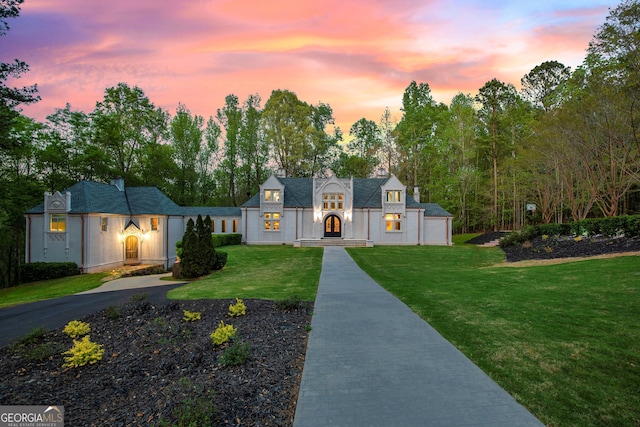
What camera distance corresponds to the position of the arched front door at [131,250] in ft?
91.0

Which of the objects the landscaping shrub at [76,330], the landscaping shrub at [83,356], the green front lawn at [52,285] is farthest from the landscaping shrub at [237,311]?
the green front lawn at [52,285]

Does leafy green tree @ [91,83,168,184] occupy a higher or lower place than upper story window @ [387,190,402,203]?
higher

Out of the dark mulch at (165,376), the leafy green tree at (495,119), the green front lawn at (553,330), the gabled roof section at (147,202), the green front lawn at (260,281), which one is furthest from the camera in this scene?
the leafy green tree at (495,119)

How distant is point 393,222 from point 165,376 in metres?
29.5

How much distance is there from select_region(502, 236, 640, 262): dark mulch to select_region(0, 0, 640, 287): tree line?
4893 mm

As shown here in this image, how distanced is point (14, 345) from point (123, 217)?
24.7 m

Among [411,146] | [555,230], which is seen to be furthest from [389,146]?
[555,230]

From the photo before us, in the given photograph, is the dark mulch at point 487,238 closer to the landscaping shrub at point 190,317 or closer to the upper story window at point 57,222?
the landscaping shrub at point 190,317

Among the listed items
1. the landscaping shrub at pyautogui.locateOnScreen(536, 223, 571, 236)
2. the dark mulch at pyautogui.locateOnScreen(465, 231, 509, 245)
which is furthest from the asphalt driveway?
the dark mulch at pyautogui.locateOnScreen(465, 231, 509, 245)

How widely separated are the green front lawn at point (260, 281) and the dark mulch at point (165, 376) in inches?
121

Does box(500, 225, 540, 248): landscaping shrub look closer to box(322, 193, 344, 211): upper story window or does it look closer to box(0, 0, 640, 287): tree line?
box(0, 0, 640, 287): tree line

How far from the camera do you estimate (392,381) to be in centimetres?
457

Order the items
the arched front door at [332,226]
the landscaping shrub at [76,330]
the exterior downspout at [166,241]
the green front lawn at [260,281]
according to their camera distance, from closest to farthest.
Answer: the landscaping shrub at [76,330] < the green front lawn at [260,281] < the exterior downspout at [166,241] < the arched front door at [332,226]

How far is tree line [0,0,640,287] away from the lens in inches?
788
